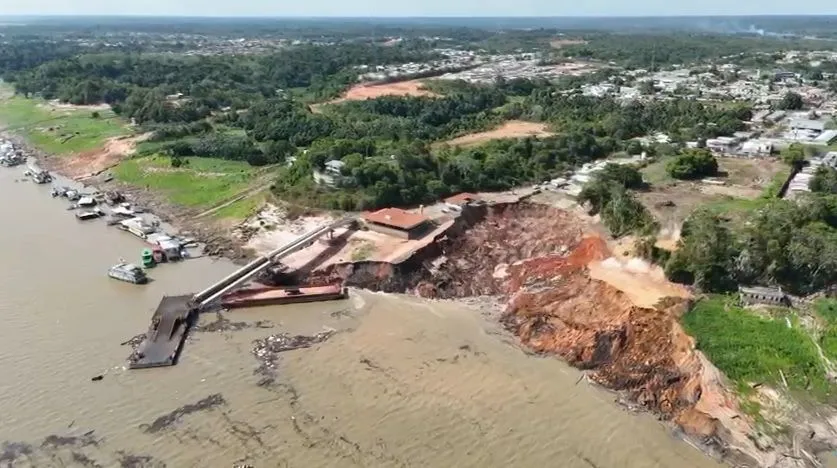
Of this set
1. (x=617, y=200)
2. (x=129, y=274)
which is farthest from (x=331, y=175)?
(x=617, y=200)

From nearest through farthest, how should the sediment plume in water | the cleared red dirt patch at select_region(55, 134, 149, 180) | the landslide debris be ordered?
1. the sediment plume in water
2. the landslide debris
3. the cleared red dirt patch at select_region(55, 134, 149, 180)

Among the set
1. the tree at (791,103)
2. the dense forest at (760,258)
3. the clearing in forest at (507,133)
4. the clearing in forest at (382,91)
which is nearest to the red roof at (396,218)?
the dense forest at (760,258)

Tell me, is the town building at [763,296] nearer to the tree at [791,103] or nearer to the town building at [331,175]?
the town building at [331,175]

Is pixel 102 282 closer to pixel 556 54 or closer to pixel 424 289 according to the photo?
pixel 424 289

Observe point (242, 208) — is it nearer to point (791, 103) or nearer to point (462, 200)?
point (462, 200)

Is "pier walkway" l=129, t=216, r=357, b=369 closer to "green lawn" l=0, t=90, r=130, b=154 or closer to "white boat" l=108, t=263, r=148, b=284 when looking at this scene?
"white boat" l=108, t=263, r=148, b=284

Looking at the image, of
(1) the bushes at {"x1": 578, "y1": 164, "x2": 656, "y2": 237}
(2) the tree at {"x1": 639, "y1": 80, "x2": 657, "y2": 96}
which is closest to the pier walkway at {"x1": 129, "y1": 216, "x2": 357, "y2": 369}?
(1) the bushes at {"x1": 578, "y1": 164, "x2": 656, "y2": 237}
